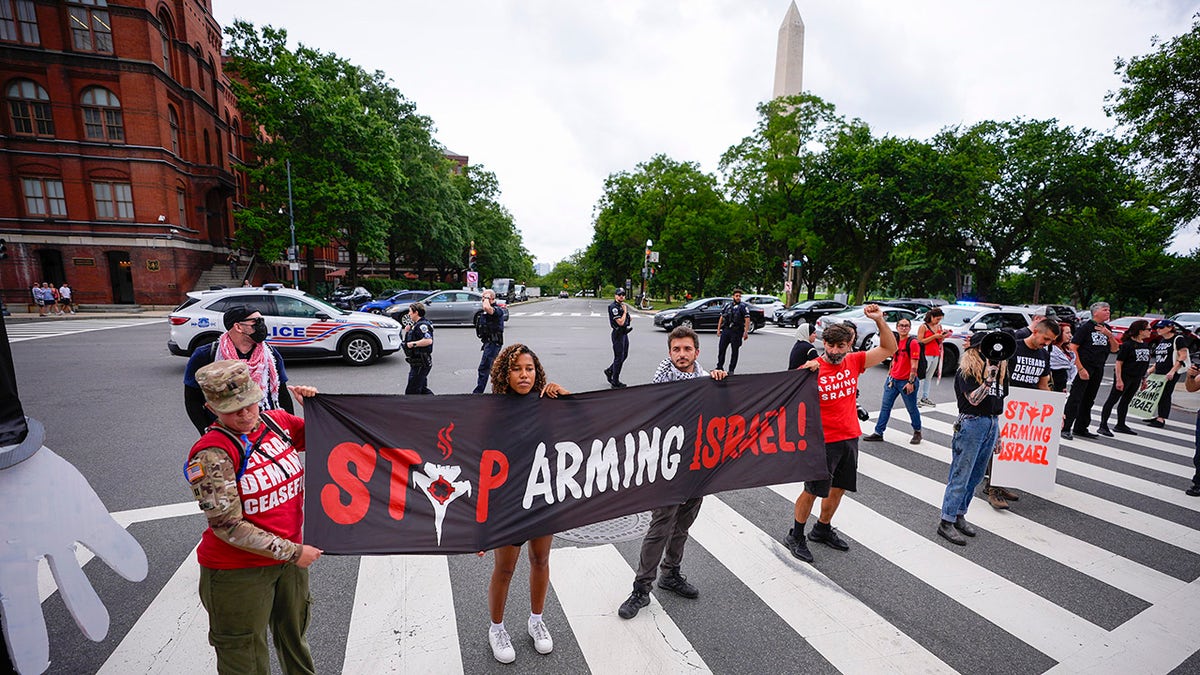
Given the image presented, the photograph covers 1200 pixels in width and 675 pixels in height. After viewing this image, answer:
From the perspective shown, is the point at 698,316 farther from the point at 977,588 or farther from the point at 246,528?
the point at 246,528

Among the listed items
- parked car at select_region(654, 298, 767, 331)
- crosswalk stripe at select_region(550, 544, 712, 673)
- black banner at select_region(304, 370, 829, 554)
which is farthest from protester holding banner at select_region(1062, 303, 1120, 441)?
parked car at select_region(654, 298, 767, 331)

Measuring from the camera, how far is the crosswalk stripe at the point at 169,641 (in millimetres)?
2811

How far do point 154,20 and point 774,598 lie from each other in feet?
134

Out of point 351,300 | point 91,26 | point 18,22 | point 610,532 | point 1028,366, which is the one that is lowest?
point 610,532

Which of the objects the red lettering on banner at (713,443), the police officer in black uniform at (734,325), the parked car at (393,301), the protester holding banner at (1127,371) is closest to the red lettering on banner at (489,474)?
the red lettering on banner at (713,443)

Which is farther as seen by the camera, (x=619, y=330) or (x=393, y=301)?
(x=393, y=301)

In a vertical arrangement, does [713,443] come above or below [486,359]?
above

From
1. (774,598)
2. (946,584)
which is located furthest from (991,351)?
(774,598)

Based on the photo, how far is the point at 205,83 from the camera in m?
33.8

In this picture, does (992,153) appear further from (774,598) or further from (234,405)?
(234,405)

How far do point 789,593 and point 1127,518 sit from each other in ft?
13.3

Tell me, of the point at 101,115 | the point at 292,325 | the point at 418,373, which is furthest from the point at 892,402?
the point at 101,115

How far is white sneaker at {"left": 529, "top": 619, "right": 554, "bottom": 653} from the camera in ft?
9.77

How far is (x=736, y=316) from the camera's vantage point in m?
11.2
